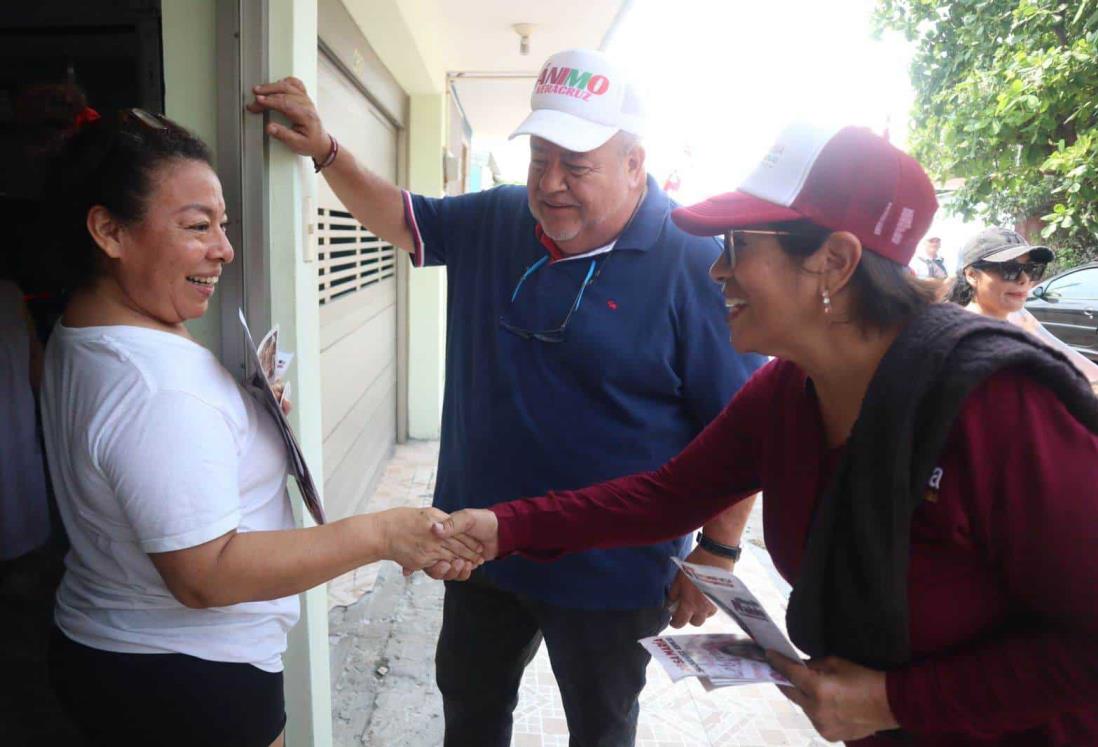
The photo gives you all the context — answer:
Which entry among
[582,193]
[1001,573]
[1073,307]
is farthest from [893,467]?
[1073,307]

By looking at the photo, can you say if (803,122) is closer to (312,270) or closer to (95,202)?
(95,202)

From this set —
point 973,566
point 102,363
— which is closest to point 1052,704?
point 973,566

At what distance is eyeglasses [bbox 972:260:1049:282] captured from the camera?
3.15 meters

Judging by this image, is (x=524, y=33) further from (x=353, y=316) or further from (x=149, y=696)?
(x=149, y=696)

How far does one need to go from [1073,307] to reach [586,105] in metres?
8.29

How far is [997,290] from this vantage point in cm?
322

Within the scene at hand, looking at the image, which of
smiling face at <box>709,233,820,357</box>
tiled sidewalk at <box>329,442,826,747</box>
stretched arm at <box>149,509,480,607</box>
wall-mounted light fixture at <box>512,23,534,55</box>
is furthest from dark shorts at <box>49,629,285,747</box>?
wall-mounted light fixture at <box>512,23,534,55</box>

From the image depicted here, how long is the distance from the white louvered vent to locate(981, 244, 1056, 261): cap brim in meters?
3.04

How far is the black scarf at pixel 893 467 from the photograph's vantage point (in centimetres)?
96

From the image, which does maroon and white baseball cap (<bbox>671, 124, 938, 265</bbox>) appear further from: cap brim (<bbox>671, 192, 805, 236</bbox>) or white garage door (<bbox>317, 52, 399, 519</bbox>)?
white garage door (<bbox>317, 52, 399, 519</bbox>)

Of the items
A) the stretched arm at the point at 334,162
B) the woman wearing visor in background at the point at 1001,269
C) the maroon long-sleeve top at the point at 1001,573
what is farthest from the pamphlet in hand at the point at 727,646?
the woman wearing visor in background at the point at 1001,269

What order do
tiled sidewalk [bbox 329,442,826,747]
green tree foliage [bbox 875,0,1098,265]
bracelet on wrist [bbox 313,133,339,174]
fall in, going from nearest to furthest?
bracelet on wrist [bbox 313,133,339,174]
tiled sidewalk [bbox 329,442,826,747]
green tree foliage [bbox 875,0,1098,265]

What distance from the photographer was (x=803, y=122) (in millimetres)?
1206

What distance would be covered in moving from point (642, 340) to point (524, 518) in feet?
1.75
